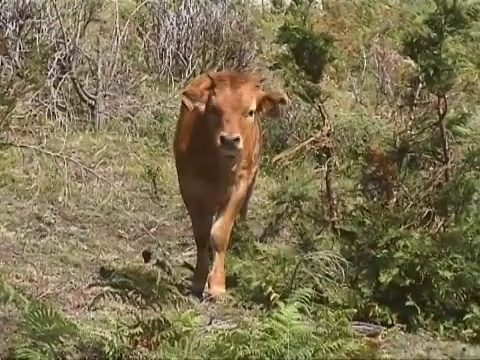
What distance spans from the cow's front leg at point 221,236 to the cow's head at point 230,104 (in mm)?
509

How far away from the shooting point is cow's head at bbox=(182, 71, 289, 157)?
7.83m

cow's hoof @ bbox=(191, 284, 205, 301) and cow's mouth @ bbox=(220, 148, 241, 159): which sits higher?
cow's mouth @ bbox=(220, 148, 241, 159)

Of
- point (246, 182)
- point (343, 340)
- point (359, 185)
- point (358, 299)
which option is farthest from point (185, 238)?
point (343, 340)

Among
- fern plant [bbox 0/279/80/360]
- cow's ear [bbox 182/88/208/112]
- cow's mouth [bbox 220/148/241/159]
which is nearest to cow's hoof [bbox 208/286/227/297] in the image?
cow's mouth [bbox 220/148/241/159]

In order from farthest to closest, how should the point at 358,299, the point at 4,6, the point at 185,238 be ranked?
1. the point at 4,6
2. the point at 185,238
3. the point at 358,299

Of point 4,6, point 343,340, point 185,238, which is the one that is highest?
point 4,6

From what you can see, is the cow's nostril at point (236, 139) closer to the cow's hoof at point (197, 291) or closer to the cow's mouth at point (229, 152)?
the cow's mouth at point (229, 152)

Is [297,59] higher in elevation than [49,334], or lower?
higher

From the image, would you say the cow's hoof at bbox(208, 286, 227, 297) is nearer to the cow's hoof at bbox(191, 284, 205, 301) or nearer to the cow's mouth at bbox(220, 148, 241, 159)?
the cow's hoof at bbox(191, 284, 205, 301)

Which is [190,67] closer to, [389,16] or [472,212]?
[389,16]

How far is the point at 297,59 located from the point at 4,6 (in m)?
5.63

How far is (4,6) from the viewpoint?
1278cm

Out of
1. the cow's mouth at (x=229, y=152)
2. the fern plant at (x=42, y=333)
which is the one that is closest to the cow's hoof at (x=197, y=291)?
the cow's mouth at (x=229, y=152)

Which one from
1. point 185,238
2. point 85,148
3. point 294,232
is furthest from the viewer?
point 85,148
